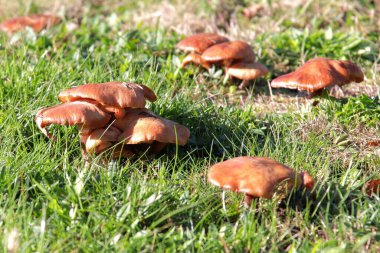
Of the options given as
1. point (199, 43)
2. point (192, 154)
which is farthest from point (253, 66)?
point (192, 154)

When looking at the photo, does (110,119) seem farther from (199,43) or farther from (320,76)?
(199,43)

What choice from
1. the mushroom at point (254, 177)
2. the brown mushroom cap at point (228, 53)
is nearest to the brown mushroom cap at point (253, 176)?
the mushroom at point (254, 177)

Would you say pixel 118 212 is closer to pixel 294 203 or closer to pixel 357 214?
pixel 294 203

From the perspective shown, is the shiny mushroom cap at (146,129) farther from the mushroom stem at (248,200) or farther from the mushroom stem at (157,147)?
the mushroom stem at (248,200)

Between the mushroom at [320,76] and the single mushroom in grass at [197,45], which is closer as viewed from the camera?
the mushroom at [320,76]

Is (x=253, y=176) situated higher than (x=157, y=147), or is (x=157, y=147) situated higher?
(x=253, y=176)

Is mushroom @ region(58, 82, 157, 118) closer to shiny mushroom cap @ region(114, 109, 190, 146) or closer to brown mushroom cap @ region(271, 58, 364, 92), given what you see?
shiny mushroom cap @ region(114, 109, 190, 146)

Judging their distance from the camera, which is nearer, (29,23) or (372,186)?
(372,186)
